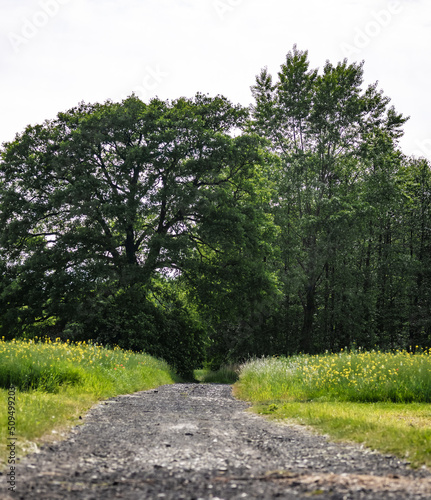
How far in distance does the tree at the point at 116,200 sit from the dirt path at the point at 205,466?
53.5 ft

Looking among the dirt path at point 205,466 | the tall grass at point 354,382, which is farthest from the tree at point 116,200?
the dirt path at point 205,466

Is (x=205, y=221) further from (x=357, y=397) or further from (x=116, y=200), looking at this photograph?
(x=357, y=397)

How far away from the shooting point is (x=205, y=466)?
15.9 feet

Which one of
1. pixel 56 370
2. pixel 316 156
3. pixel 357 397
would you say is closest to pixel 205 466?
pixel 56 370

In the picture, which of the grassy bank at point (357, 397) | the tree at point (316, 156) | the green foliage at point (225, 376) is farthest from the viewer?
the tree at point (316, 156)

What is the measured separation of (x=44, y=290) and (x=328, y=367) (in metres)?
16.8

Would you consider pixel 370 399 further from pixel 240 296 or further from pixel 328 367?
pixel 240 296

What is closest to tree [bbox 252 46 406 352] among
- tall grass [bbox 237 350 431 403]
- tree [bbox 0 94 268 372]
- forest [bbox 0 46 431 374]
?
forest [bbox 0 46 431 374]

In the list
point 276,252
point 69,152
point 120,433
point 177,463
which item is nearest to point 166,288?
point 276,252

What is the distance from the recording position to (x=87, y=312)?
23.2 m

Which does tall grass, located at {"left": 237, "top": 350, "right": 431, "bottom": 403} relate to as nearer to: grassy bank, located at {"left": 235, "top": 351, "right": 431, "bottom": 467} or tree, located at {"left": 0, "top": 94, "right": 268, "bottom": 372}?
grassy bank, located at {"left": 235, "top": 351, "right": 431, "bottom": 467}

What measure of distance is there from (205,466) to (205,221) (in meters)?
20.3

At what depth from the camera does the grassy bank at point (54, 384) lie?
6090 millimetres

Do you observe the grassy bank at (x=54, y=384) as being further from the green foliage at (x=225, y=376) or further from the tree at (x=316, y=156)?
the tree at (x=316, y=156)
